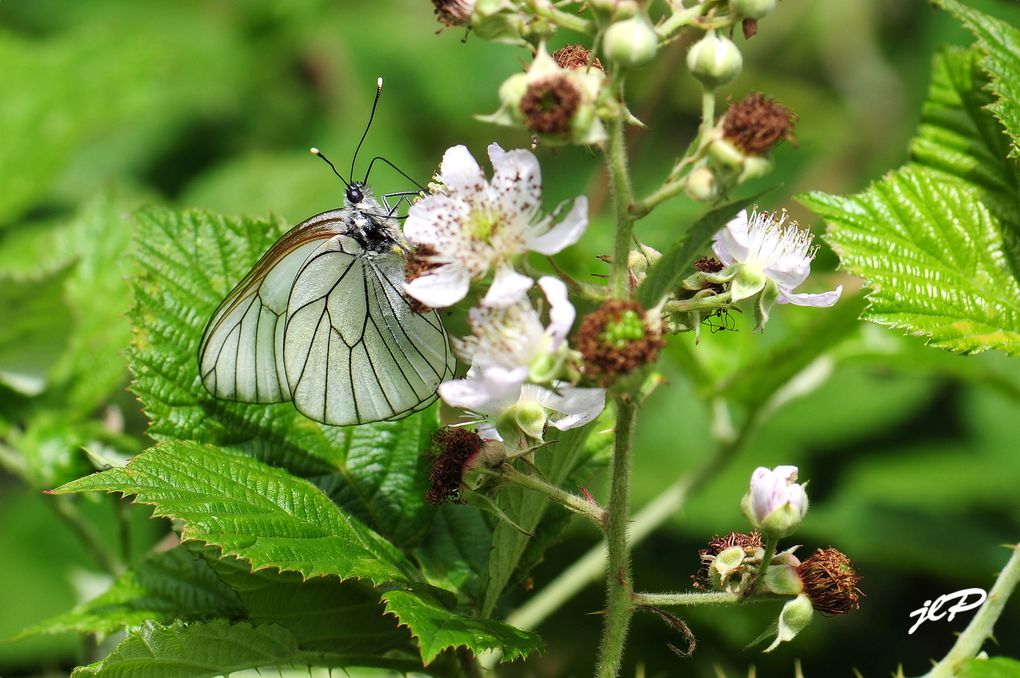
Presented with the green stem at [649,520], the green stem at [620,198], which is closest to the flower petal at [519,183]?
the green stem at [620,198]

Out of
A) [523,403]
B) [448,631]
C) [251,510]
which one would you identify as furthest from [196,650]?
[523,403]

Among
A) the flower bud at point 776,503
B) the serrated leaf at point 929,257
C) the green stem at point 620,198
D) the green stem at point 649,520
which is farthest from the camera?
the green stem at point 649,520

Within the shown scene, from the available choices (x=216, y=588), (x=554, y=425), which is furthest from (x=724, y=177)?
(x=216, y=588)

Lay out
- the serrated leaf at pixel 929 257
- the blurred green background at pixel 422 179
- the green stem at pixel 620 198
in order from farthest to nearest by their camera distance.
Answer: the blurred green background at pixel 422 179, the serrated leaf at pixel 929 257, the green stem at pixel 620 198

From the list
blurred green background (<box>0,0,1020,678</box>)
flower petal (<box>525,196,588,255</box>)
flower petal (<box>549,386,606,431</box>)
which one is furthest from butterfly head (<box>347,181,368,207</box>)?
flower petal (<box>549,386,606,431</box>)

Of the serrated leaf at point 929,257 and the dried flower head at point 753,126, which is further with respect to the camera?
the serrated leaf at point 929,257

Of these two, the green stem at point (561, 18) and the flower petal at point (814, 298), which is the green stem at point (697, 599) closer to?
the flower petal at point (814, 298)

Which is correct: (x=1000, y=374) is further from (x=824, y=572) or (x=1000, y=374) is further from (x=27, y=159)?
(x=27, y=159)
